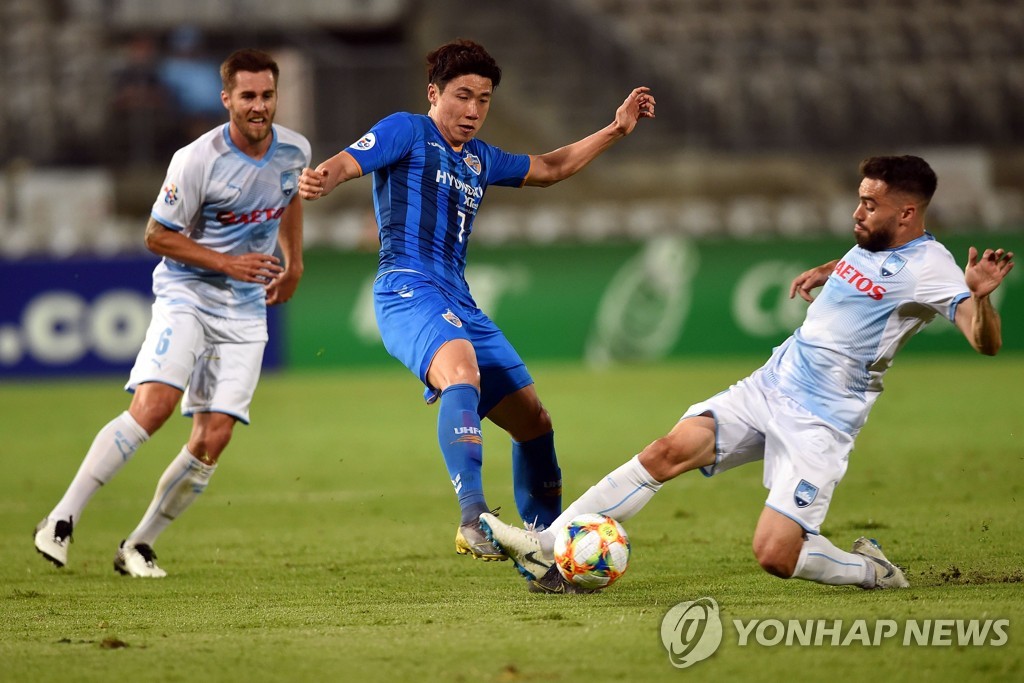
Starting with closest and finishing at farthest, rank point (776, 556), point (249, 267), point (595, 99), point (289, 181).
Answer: point (776, 556)
point (249, 267)
point (289, 181)
point (595, 99)

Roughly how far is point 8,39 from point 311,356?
8158 millimetres

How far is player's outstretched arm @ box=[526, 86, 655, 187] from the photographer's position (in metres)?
6.30

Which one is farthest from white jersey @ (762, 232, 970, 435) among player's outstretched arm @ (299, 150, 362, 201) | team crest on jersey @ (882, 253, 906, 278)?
player's outstretched arm @ (299, 150, 362, 201)

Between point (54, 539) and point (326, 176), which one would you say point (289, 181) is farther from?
point (54, 539)

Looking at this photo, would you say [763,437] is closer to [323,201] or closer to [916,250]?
[916,250]

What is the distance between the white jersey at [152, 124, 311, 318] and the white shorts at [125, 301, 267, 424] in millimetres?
79

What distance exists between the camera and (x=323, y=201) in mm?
20109

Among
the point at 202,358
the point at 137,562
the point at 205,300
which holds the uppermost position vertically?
the point at 205,300

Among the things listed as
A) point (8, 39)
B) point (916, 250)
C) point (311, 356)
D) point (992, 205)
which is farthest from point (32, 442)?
point (992, 205)

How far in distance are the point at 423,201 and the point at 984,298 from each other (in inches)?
92.4

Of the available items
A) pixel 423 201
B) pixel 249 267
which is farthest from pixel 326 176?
pixel 249 267

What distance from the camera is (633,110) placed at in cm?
631

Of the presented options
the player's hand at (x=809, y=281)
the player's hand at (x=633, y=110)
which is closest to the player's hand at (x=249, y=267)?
the player's hand at (x=633, y=110)

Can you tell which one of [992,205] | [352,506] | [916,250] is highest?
[992,205]
